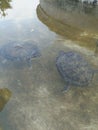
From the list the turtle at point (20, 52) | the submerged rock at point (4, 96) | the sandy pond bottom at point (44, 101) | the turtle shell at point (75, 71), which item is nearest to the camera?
the sandy pond bottom at point (44, 101)

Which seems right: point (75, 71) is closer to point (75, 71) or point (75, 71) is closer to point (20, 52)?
point (75, 71)

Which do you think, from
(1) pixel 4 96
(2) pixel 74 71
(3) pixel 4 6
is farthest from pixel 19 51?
(3) pixel 4 6

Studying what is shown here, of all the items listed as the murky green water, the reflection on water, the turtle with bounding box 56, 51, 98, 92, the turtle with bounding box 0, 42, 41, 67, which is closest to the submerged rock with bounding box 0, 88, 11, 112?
the murky green water

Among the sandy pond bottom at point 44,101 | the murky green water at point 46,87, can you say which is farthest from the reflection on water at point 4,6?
the sandy pond bottom at point 44,101

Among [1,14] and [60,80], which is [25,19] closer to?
[1,14]

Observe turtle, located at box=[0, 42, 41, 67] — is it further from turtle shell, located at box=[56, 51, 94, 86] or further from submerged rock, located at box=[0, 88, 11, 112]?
submerged rock, located at box=[0, 88, 11, 112]

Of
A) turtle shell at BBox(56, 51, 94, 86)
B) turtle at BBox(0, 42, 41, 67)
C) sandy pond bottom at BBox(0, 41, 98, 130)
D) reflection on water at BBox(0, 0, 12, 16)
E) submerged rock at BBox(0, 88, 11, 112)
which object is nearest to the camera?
sandy pond bottom at BBox(0, 41, 98, 130)

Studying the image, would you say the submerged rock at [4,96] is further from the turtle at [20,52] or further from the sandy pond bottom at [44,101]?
the turtle at [20,52]

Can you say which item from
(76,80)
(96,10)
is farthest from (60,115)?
(96,10)
